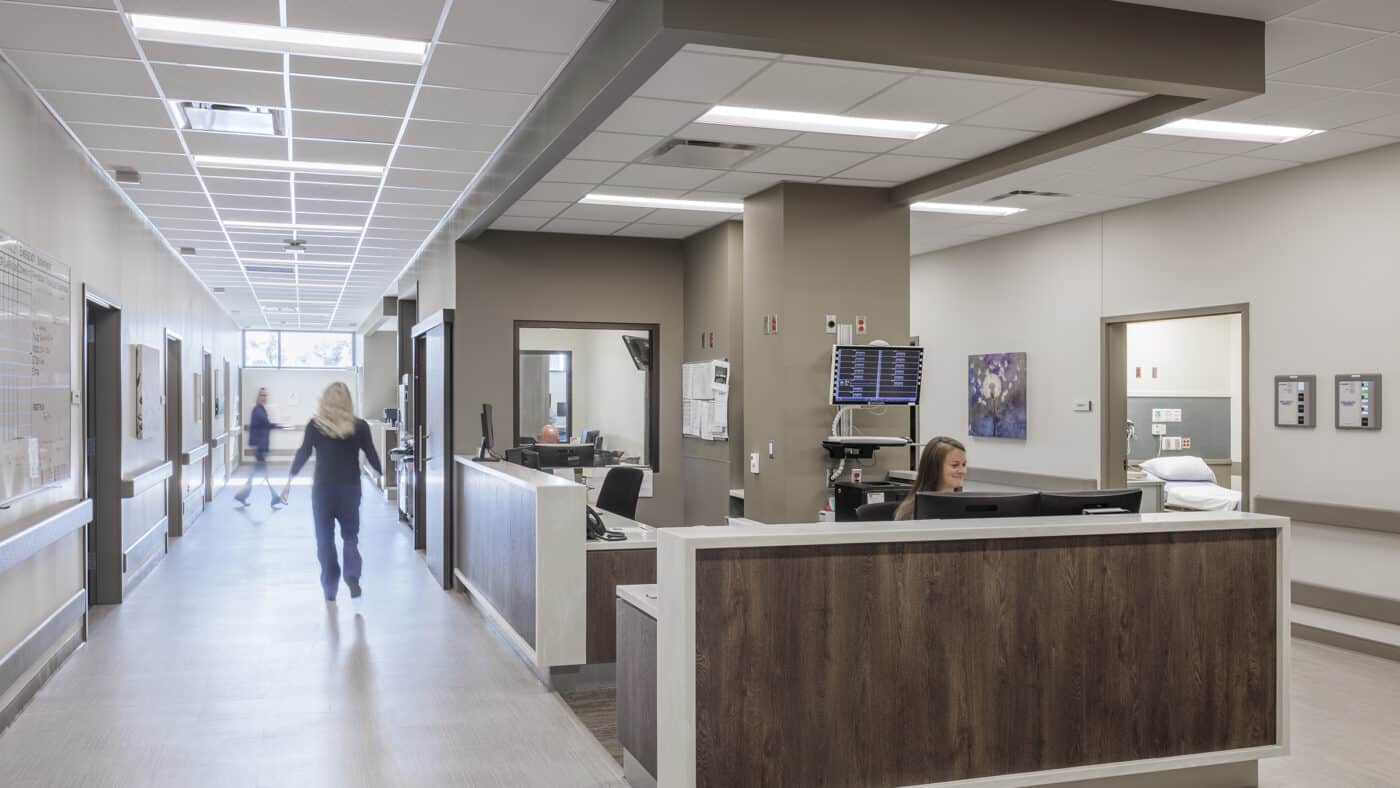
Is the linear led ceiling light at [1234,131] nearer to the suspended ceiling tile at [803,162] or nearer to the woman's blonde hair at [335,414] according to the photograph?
the suspended ceiling tile at [803,162]

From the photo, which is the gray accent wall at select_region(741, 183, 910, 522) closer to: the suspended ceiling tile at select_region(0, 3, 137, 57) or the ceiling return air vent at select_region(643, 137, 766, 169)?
the ceiling return air vent at select_region(643, 137, 766, 169)

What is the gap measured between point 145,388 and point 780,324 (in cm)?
513

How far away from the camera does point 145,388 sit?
8344mm

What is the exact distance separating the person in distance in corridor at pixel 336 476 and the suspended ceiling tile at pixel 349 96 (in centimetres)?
246

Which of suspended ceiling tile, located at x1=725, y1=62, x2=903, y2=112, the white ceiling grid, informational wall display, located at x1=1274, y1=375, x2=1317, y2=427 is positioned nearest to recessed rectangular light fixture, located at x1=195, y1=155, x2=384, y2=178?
the white ceiling grid

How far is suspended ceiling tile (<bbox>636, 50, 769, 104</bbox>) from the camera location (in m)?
4.29

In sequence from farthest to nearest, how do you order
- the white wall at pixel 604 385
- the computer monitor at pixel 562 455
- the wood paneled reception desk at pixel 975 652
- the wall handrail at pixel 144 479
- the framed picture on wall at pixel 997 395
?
1. the white wall at pixel 604 385
2. the framed picture on wall at pixel 997 395
3. the computer monitor at pixel 562 455
4. the wall handrail at pixel 144 479
5. the wood paneled reception desk at pixel 975 652

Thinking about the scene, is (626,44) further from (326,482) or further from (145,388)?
(145,388)

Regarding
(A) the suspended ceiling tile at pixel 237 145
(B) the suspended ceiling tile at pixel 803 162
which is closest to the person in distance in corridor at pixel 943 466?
(B) the suspended ceiling tile at pixel 803 162

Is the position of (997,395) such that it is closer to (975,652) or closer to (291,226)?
(975,652)

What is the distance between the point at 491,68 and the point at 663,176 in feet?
6.45

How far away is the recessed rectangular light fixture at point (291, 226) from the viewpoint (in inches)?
347

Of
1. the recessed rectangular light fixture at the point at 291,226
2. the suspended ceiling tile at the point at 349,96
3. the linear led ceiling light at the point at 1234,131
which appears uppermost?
the suspended ceiling tile at the point at 349,96

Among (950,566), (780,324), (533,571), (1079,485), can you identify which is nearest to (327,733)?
(533,571)
